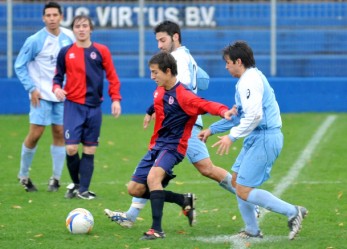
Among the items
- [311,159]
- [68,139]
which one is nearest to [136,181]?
[68,139]

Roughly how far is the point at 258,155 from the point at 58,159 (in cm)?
374

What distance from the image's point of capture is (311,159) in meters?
13.4

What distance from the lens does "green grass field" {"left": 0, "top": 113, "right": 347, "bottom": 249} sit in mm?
8500

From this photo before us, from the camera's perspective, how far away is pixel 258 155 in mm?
8258

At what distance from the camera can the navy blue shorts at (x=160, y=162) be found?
8.60 m

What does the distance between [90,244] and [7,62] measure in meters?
10.8

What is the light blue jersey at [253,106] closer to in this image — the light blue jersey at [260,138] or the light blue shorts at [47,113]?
the light blue jersey at [260,138]

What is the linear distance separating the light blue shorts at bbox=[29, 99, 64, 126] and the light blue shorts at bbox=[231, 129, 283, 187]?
11.8ft

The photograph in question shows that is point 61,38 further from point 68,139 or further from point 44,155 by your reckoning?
point 44,155

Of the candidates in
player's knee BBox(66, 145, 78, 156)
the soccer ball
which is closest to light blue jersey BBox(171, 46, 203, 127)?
the soccer ball

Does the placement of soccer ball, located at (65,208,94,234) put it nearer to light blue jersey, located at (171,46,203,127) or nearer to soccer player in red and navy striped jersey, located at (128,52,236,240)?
soccer player in red and navy striped jersey, located at (128,52,236,240)

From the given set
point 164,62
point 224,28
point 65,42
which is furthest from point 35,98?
point 224,28

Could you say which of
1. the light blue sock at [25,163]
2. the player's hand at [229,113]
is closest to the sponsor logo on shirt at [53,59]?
the light blue sock at [25,163]

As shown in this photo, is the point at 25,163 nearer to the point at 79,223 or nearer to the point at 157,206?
the point at 79,223
